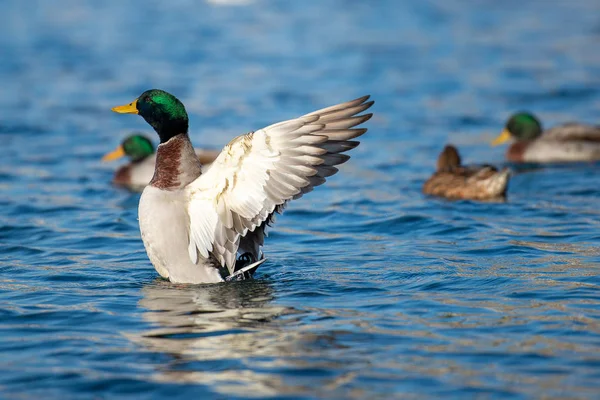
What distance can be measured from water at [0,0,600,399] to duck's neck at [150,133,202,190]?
0.78 meters

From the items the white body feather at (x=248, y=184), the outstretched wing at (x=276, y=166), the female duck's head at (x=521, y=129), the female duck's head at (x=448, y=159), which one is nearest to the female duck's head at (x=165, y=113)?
the white body feather at (x=248, y=184)

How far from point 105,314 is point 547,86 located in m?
12.9

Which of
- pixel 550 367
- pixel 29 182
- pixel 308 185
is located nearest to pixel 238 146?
pixel 308 185

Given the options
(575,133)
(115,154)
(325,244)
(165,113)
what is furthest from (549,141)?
(165,113)

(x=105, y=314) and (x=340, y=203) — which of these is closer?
(x=105, y=314)

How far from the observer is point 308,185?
695 centimetres

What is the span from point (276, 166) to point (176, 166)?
839 millimetres

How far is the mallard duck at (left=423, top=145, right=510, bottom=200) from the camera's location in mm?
10867

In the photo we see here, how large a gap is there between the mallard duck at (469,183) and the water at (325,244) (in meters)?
0.19

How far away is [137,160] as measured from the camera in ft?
43.7

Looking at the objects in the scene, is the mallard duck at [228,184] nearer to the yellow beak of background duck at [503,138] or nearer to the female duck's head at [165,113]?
the female duck's head at [165,113]

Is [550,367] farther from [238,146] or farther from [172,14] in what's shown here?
[172,14]

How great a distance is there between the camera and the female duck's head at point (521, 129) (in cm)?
1388

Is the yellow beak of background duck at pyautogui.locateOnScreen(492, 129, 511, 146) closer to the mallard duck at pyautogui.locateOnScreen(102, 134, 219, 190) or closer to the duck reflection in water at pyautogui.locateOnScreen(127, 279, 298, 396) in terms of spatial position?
the mallard duck at pyautogui.locateOnScreen(102, 134, 219, 190)
